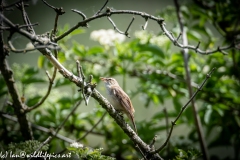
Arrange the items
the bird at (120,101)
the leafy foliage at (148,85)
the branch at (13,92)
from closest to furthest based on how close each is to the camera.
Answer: the branch at (13,92) → the bird at (120,101) → the leafy foliage at (148,85)

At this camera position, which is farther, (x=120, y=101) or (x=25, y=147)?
(x=120, y=101)

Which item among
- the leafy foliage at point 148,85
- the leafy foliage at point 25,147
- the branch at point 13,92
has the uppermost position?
the leafy foliage at point 148,85

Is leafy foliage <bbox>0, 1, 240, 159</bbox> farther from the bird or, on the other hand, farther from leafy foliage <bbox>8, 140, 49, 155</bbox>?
leafy foliage <bbox>8, 140, 49, 155</bbox>

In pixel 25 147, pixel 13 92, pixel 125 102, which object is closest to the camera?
pixel 25 147

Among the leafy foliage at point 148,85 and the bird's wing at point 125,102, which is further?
the leafy foliage at point 148,85

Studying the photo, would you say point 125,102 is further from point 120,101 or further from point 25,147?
point 25,147

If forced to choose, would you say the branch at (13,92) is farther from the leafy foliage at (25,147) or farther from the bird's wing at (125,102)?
the bird's wing at (125,102)

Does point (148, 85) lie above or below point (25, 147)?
above

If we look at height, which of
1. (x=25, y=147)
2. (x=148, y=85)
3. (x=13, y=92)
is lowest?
(x=25, y=147)

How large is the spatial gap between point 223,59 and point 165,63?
745 mm

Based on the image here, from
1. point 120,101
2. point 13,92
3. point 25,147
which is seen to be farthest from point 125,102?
point 25,147

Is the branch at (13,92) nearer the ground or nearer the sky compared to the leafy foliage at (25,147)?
nearer the sky

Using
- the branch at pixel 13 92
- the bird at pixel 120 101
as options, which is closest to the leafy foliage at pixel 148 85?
the bird at pixel 120 101

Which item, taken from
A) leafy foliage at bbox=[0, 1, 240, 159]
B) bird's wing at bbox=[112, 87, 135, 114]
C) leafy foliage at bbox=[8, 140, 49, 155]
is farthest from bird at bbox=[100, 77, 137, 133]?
leafy foliage at bbox=[8, 140, 49, 155]
